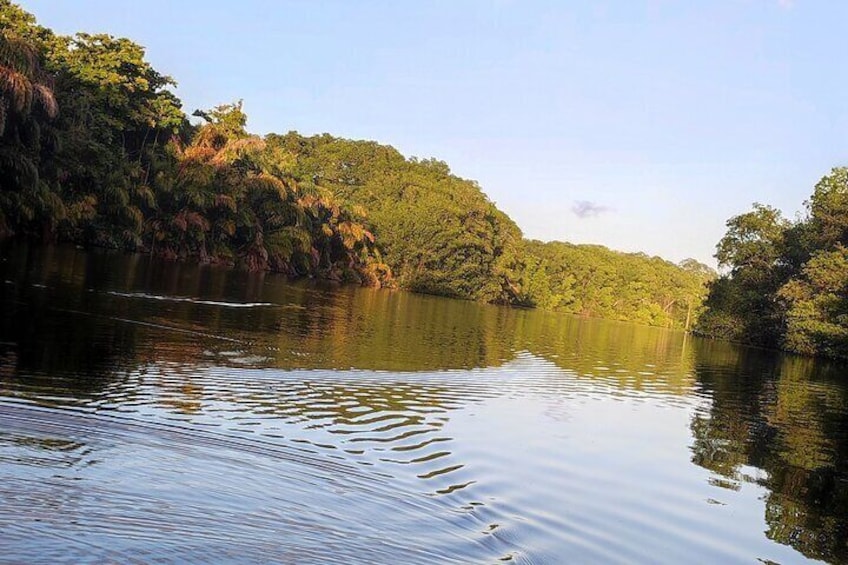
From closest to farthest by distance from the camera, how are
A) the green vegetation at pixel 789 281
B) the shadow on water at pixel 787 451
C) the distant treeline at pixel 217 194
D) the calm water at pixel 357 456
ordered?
the calm water at pixel 357 456
the shadow on water at pixel 787 451
the distant treeline at pixel 217 194
the green vegetation at pixel 789 281

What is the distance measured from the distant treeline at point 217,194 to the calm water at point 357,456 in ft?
76.0

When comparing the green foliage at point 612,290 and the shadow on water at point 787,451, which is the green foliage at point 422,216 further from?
the shadow on water at point 787,451

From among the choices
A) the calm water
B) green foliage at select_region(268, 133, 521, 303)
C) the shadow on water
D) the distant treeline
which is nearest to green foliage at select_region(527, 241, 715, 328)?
the distant treeline

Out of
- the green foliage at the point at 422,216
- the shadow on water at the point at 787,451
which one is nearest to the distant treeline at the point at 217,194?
the green foliage at the point at 422,216

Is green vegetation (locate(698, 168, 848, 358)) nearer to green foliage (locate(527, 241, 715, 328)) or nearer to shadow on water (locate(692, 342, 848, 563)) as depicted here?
shadow on water (locate(692, 342, 848, 563))

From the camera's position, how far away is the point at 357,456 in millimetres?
8219

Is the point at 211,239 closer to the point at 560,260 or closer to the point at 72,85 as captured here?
the point at 72,85

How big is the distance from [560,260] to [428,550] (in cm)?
11366

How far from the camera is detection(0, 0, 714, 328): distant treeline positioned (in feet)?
129

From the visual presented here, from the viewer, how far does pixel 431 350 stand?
815 inches

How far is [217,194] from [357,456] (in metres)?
52.8

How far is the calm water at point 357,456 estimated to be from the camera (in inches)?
216

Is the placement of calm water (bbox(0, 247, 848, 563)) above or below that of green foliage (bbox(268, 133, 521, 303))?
below

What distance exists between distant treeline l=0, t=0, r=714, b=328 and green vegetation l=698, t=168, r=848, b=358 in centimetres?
3298
